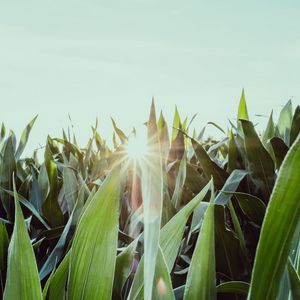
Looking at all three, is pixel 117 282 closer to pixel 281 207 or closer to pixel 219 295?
pixel 219 295

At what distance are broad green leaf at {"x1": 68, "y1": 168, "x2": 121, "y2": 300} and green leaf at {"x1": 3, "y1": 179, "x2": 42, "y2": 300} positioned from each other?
3 cm

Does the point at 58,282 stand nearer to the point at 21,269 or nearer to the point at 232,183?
the point at 21,269

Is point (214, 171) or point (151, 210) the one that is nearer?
point (151, 210)

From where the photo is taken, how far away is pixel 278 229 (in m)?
0.24

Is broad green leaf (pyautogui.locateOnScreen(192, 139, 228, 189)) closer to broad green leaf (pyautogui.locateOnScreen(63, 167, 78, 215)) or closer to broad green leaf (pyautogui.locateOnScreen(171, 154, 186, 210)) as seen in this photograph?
broad green leaf (pyautogui.locateOnScreen(171, 154, 186, 210))

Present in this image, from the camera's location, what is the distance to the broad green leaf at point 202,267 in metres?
0.33

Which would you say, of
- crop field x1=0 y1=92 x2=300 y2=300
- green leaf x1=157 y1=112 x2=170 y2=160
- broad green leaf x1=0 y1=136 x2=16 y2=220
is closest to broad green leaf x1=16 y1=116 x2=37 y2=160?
broad green leaf x1=0 y1=136 x2=16 y2=220

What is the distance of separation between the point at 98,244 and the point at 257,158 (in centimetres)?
36

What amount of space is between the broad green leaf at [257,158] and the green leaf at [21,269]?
38 cm

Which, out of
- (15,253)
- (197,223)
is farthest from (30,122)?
(15,253)

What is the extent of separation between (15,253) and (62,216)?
1.43 feet

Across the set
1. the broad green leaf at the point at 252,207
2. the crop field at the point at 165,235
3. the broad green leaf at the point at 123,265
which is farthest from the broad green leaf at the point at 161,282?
the broad green leaf at the point at 252,207

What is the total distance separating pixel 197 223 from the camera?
0.56 m

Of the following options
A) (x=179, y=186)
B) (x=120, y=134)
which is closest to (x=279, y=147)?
(x=179, y=186)
